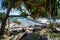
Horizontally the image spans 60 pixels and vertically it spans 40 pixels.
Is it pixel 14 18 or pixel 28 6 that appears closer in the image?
pixel 28 6

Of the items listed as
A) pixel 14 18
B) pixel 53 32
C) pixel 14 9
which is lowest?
pixel 53 32

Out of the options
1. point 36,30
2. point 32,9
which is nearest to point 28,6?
point 32,9

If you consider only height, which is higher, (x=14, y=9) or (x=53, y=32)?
(x=14, y=9)

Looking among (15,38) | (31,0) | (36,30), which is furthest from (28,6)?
(36,30)

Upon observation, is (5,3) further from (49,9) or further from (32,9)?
(49,9)

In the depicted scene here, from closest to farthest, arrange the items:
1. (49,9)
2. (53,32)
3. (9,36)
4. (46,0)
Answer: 1. (46,0)
2. (49,9)
3. (9,36)
4. (53,32)

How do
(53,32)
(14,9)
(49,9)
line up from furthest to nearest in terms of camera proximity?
(53,32) → (14,9) → (49,9)

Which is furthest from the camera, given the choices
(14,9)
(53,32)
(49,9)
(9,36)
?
(53,32)

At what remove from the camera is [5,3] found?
782 cm

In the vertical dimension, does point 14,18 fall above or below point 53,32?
above

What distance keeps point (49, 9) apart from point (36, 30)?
310 centimetres

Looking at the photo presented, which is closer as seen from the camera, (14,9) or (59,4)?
(59,4)

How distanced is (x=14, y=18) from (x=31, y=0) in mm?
2277

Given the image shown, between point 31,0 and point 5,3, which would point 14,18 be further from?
point 31,0
